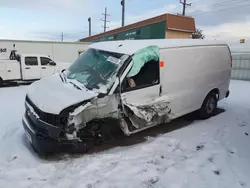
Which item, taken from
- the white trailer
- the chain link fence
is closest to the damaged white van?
the chain link fence

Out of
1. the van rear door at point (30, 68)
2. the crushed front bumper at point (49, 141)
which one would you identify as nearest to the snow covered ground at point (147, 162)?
the crushed front bumper at point (49, 141)

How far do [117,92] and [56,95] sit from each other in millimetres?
1042

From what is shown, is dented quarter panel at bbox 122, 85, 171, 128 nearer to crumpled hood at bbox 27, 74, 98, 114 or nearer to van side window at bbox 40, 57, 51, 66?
crumpled hood at bbox 27, 74, 98, 114

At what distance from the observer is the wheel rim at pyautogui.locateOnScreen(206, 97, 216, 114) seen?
591 centimetres

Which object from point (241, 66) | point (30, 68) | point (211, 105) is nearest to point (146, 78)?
point (211, 105)

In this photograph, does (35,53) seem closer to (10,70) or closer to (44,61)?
(44,61)

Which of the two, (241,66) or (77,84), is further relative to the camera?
(241,66)

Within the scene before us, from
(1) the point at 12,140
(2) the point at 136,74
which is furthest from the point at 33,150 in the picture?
(2) the point at 136,74

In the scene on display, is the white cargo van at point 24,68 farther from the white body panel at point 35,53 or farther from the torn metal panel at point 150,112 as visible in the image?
the torn metal panel at point 150,112

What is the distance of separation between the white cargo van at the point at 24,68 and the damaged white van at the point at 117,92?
8403 mm

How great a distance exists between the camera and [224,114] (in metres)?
6.23

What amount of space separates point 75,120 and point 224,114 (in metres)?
4.50

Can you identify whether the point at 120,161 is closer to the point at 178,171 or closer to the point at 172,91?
the point at 178,171

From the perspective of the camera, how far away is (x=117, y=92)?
3906 millimetres
